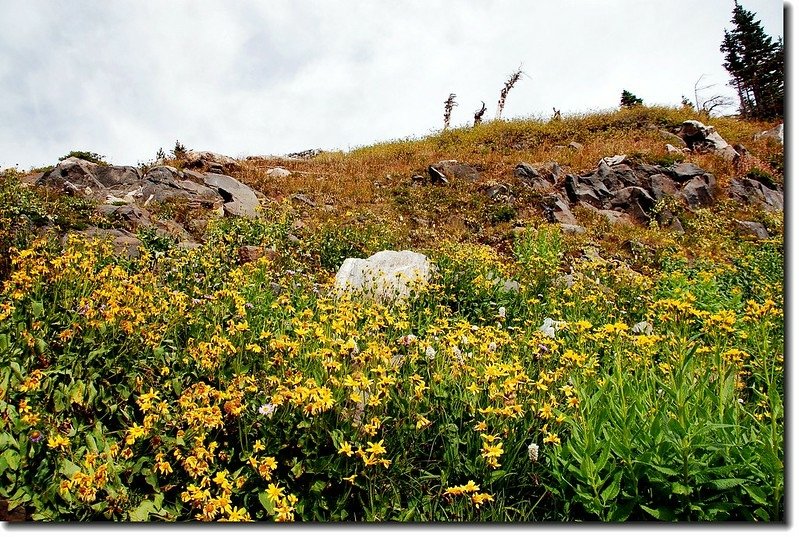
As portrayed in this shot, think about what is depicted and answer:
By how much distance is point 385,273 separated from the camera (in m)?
6.17

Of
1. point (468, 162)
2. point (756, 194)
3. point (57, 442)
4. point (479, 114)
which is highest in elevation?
point (479, 114)

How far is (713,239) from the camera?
1084 centimetres

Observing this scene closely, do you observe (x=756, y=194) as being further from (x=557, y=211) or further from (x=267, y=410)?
(x=267, y=410)

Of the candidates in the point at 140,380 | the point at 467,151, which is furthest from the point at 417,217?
the point at 140,380

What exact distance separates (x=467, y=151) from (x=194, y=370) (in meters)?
19.2

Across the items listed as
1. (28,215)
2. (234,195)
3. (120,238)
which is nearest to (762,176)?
(234,195)

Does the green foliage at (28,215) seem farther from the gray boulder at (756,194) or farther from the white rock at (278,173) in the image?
the gray boulder at (756,194)

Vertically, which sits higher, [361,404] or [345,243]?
[345,243]

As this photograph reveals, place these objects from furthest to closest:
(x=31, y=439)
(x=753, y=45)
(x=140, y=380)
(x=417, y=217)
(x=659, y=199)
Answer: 1. (x=659, y=199)
2. (x=417, y=217)
3. (x=753, y=45)
4. (x=140, y=380)
5. (x=31, y=439)

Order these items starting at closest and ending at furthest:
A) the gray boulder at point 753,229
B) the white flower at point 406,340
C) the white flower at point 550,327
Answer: the white flower at point 406,340, the white flower at point 550,327, the gray boulder at point 753,229

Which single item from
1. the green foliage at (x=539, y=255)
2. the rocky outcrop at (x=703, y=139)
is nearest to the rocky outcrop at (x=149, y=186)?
the green foliage at (x=539, y=255)

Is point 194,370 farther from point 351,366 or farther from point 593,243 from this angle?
point 593,243

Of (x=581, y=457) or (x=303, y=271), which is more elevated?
(x=303, y=271)

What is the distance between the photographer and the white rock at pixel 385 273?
559 centimetres
